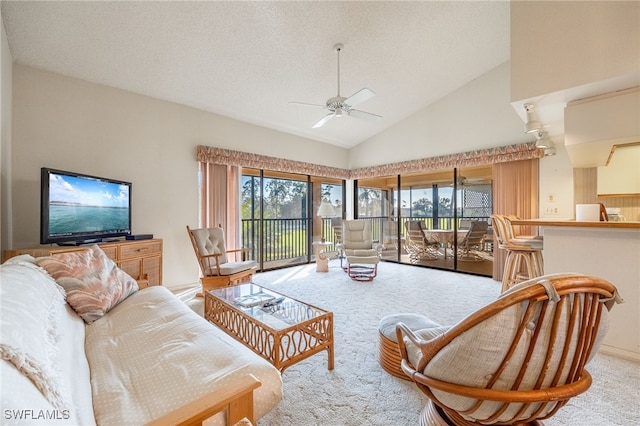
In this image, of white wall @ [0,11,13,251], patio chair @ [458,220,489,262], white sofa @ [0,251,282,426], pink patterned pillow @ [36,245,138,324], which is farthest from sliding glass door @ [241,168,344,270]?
white sofa @ [0,251,282,426]

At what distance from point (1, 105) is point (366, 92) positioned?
122 inches

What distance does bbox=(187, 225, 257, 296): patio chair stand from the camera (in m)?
3.18

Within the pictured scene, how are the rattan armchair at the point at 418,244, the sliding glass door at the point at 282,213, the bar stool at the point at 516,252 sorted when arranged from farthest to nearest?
the rattan armchair at the point at 418,244, the sliding glass door at the point at 282,213, the bar stool at the point at 516,252

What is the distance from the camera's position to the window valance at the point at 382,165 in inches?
153

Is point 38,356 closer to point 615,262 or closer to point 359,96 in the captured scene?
point 359,96

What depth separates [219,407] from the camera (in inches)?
30.6

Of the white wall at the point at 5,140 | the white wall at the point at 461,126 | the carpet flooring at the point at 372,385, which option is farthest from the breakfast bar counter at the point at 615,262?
the white wall at the point at 5,140

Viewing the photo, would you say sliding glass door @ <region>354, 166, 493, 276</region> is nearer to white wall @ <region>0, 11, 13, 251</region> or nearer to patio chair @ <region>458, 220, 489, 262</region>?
patio chair @ <region>458, 220, 489, 262</region>

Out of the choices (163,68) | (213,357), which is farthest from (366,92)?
(213,357)

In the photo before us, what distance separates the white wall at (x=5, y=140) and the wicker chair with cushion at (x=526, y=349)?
11.5 ft

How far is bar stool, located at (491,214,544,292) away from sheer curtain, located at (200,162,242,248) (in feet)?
12.1

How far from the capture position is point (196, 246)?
3.34m

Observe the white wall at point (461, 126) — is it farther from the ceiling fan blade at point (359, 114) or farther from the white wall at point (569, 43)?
the ceiling fan blade at point (359, 114)

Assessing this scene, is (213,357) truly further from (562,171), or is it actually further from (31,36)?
(562,171)
